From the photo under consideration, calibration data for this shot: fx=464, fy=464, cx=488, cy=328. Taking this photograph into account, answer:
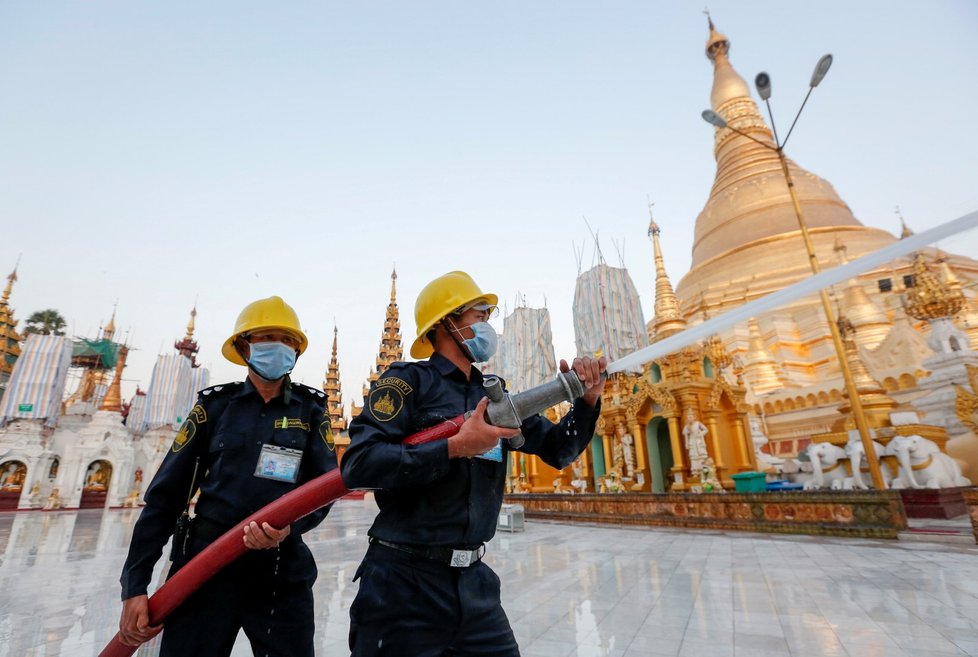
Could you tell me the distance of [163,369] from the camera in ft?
118

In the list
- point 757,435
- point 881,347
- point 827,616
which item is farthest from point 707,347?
point 827,616

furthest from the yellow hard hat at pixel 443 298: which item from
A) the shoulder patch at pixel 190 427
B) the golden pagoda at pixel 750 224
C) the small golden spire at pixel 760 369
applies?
the golden pagoda at pixel 750 224

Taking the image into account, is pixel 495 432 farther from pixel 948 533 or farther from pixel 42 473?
pixel 42 473

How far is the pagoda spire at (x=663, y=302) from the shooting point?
64.7 feet

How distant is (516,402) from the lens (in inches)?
58.5

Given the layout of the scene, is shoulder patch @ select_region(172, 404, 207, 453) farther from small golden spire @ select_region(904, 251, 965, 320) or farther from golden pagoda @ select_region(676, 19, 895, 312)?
golden pagoda @ select_region(676, 19, 895, 312)

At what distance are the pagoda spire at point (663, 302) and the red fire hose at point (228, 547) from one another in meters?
19.1

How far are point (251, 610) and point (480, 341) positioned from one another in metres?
1.54

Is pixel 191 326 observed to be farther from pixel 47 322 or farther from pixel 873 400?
pixel 873 400

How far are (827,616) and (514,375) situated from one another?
2642 cm

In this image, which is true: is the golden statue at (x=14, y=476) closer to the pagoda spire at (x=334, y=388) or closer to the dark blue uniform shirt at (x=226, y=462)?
the pagoda spire at (x=334, y=388)

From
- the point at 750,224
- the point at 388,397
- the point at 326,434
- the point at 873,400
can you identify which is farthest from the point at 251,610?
the point at 750,224

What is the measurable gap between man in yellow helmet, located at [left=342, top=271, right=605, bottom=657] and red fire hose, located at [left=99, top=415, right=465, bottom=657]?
195mm

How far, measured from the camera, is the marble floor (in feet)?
11.4
